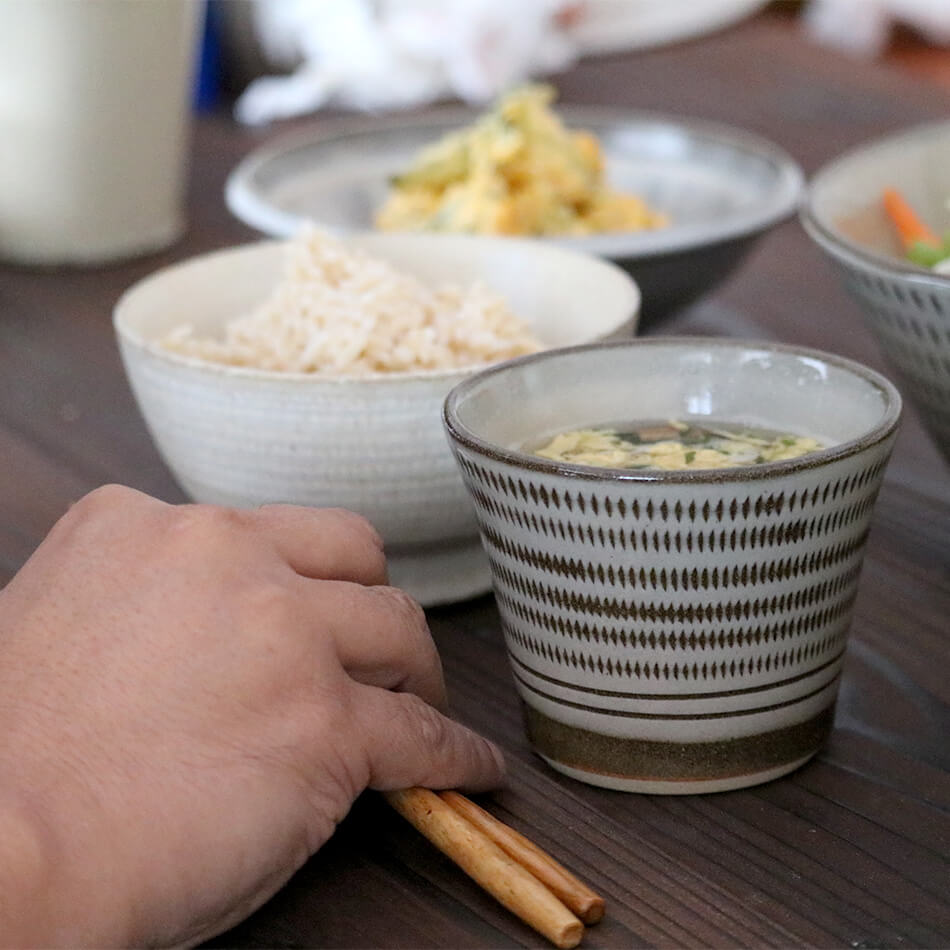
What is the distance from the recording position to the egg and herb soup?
721 mm

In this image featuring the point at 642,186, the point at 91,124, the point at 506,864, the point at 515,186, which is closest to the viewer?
the point at 506,864

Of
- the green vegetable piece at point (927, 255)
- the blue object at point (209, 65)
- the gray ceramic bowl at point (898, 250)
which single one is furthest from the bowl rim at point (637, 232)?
the blue object at point (209, 65)

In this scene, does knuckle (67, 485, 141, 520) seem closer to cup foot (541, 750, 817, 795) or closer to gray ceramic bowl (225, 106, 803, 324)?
cup foot (541, 750, 817, 795)

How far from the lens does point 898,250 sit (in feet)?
3.57

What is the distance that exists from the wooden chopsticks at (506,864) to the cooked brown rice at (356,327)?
0.32m

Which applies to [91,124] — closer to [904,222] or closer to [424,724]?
[904,222]

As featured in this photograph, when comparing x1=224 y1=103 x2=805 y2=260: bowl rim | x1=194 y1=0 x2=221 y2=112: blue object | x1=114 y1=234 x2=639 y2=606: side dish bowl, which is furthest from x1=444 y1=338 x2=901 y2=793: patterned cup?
x1=194 y1=0 x2=221 y2=112: blue object

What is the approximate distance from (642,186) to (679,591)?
0.93 meters

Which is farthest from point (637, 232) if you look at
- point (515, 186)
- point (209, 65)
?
point (209, 65)

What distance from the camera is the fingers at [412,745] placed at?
64 cm

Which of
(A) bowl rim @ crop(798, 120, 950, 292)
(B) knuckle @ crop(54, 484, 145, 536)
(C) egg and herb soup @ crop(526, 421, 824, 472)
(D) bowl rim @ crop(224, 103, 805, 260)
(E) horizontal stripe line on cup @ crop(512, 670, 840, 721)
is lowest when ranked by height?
(E) horizontal stripe line on cup @ crop(512, 670, 840, 721)

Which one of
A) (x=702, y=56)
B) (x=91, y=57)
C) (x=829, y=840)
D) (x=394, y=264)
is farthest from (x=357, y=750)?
(x=702, y=56)

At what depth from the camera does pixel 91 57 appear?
161 cm

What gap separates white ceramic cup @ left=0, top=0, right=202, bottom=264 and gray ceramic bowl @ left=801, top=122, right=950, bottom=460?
89cm
